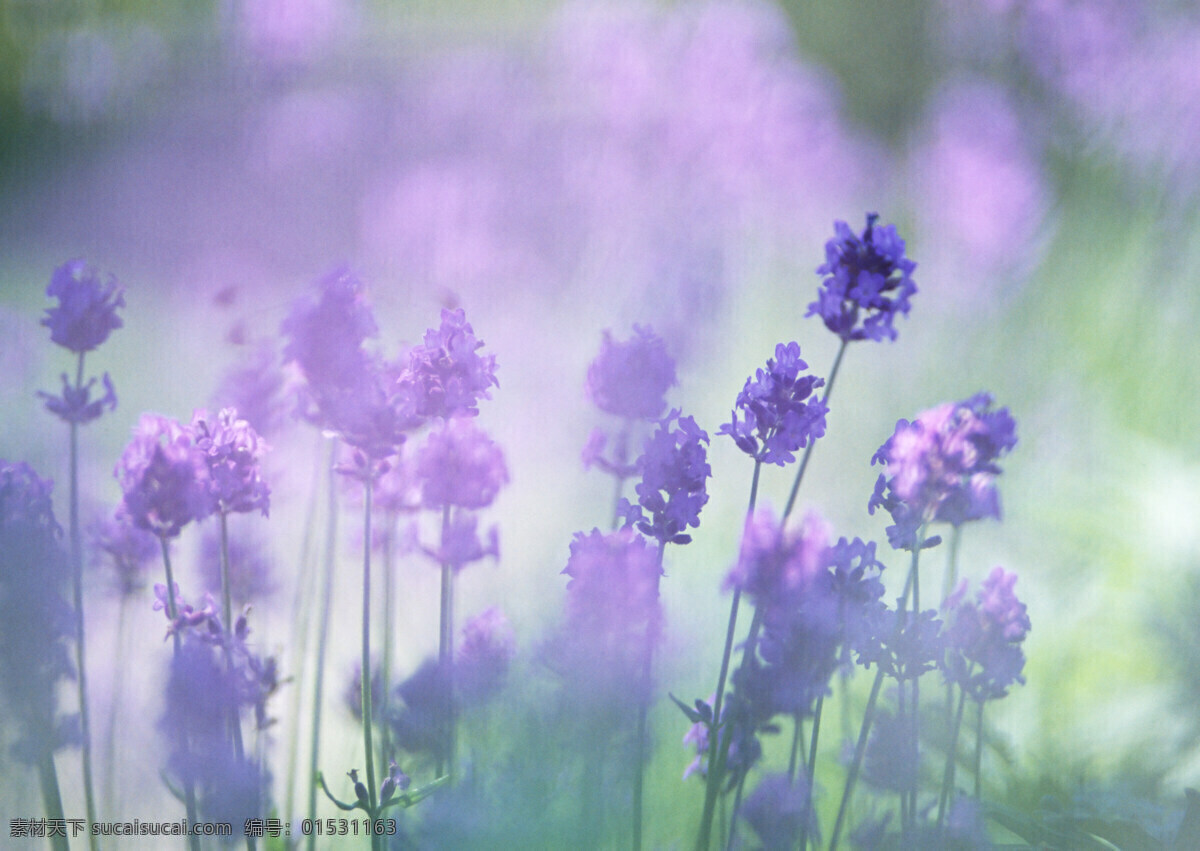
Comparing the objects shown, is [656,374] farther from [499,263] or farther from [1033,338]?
[1033,338]

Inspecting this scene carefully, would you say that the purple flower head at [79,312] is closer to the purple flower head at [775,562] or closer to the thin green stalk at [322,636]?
the thin green stalk at [322,636]

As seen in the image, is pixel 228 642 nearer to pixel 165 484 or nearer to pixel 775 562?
pixel 165 484

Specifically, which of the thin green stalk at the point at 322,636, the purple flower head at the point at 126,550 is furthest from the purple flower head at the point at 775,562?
the purple flower head at the point at 126,550

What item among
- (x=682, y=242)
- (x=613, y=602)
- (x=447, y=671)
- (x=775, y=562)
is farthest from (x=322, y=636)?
(x=682, y=242)

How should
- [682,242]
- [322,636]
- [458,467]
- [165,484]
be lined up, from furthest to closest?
[682,242] < [322,636] < [458,467] < [165,484]

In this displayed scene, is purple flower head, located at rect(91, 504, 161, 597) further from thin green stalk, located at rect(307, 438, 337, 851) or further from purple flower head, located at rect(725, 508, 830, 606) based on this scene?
purple flower head, located at rect(725, 508, 830, 606)

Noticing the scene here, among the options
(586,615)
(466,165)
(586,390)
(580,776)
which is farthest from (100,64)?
(580,776)

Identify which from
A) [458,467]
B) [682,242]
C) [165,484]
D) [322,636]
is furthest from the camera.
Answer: [682,242]

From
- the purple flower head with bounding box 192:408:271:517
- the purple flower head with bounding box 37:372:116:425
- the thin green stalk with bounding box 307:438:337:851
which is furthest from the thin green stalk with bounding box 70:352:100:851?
the thin green stalk with bounding box 307:438:337:851
